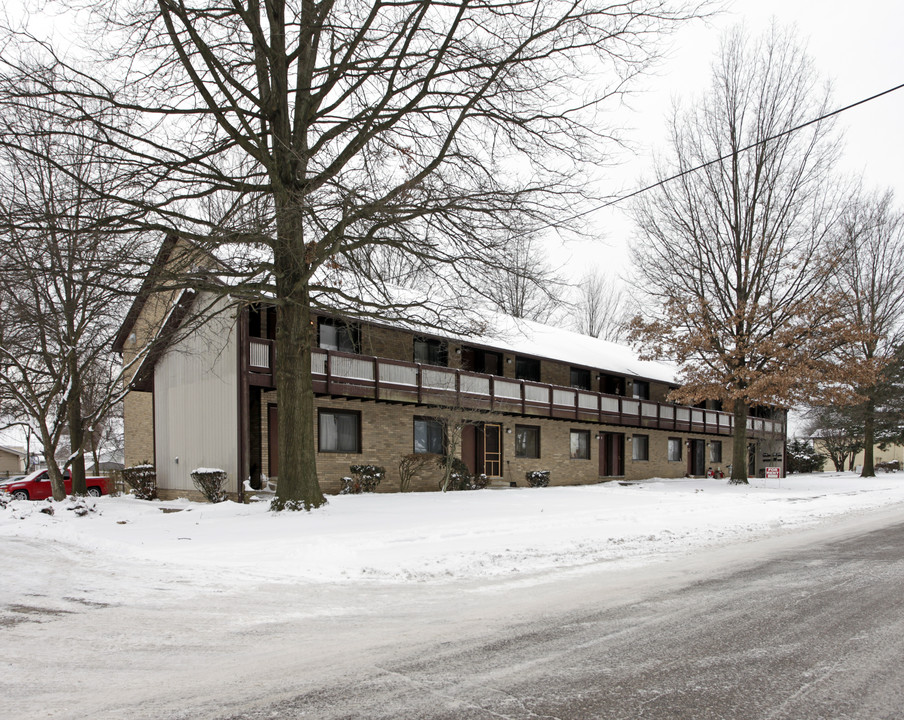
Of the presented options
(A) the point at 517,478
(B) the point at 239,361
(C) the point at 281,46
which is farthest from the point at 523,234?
(A) the point at 517,478

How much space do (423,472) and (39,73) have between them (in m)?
16.2

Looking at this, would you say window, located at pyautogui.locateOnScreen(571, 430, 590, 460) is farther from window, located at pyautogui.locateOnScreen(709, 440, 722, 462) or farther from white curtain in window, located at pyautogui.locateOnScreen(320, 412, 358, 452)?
window, located at pyautogui.locateOnScreen(709, 440, 722, 462)

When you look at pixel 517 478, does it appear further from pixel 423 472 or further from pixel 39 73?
pixel 39 73

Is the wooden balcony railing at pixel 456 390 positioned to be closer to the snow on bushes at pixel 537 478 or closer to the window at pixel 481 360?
the window at pixel 481 360

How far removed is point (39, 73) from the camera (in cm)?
1101

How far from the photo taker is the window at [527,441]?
28.3 m

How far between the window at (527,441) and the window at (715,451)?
1734cm

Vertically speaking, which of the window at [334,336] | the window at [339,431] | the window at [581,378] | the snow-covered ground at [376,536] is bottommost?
the snow-covered ground at [376,536]

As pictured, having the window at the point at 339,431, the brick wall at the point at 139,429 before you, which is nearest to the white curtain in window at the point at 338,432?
the window at the point at 339,431

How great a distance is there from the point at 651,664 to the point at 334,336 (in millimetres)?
18827

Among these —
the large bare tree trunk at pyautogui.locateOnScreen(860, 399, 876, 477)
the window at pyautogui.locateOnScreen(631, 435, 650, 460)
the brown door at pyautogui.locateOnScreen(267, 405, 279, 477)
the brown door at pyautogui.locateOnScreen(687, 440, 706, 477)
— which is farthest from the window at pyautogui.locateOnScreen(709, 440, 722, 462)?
the brown door at pyautogui.locateOnScreen(267, 405, 279, 477)

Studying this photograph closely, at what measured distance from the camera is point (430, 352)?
25500 millimetres

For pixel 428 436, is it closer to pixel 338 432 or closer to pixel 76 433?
pixel 338 432

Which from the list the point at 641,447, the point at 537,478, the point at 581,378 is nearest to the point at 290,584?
the point at 537,478
